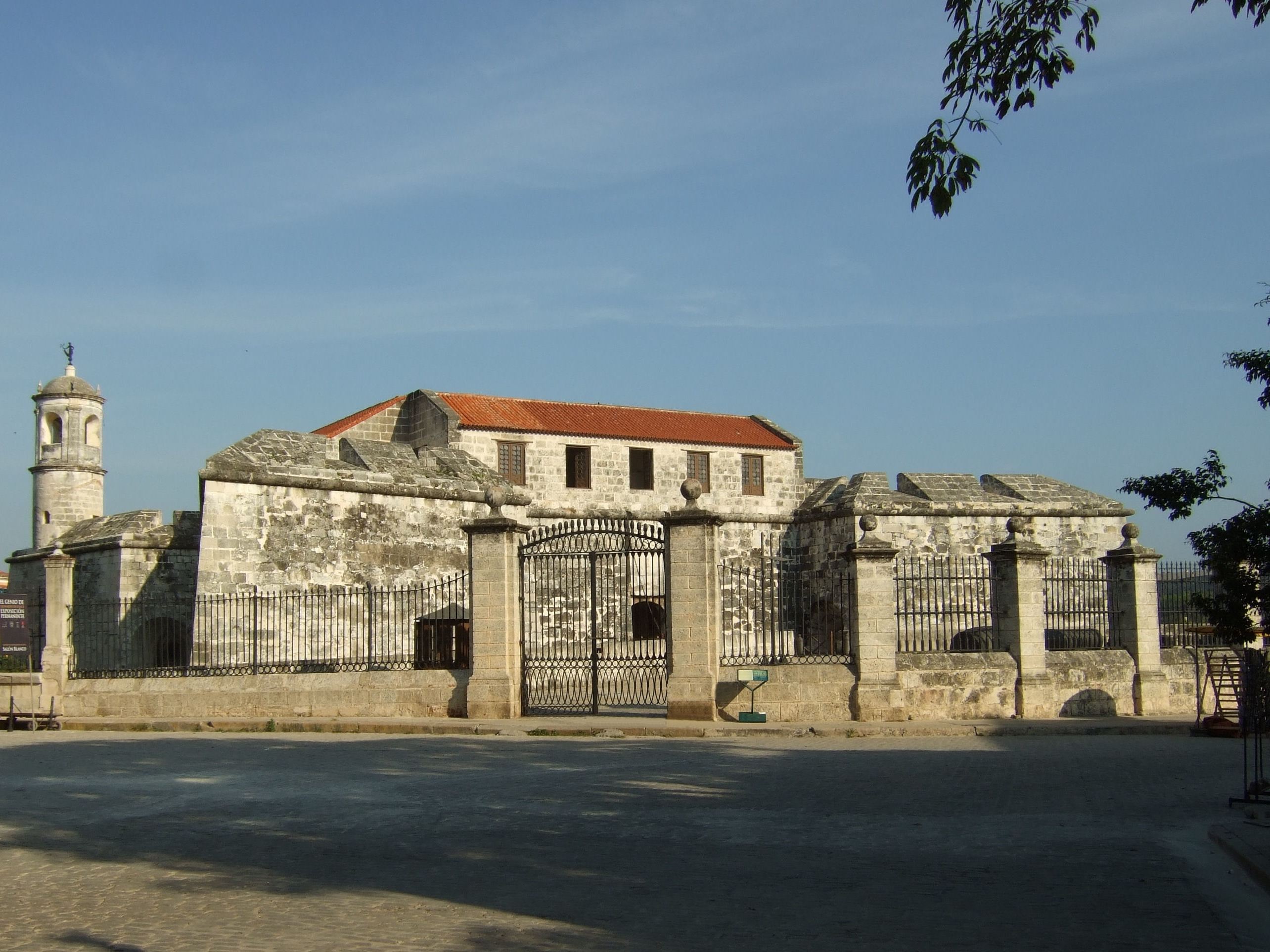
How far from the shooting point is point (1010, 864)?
7.54 m

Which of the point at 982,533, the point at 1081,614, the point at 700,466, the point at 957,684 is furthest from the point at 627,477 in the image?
the point at 957,684

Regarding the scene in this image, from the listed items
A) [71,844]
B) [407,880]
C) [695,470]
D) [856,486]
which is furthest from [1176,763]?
[695,470]

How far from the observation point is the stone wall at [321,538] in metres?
25.5

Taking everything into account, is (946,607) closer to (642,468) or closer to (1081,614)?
(1081,614)

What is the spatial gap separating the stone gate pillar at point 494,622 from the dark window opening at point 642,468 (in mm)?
18033

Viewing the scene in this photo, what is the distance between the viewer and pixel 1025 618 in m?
18.6

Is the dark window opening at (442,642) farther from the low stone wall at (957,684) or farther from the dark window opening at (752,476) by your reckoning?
the dark window opening at (752,476)

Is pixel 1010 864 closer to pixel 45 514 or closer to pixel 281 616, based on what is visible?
pixel 281 616

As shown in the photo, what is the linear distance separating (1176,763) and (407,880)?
9.25 metres

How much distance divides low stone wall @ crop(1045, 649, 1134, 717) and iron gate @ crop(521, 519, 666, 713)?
5.72 meters

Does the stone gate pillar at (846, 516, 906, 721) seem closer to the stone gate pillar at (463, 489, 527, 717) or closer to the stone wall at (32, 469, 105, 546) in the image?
the stone gate pillar at (463, 489, 527, 717)

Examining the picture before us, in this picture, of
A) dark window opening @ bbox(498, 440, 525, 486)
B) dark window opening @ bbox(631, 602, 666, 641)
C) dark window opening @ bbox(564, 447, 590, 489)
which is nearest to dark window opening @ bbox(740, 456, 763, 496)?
dark window opening @ bbox(564, 447, 590, 489)

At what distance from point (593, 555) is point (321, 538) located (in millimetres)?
10560

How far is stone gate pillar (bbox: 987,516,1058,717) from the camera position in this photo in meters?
18.4
